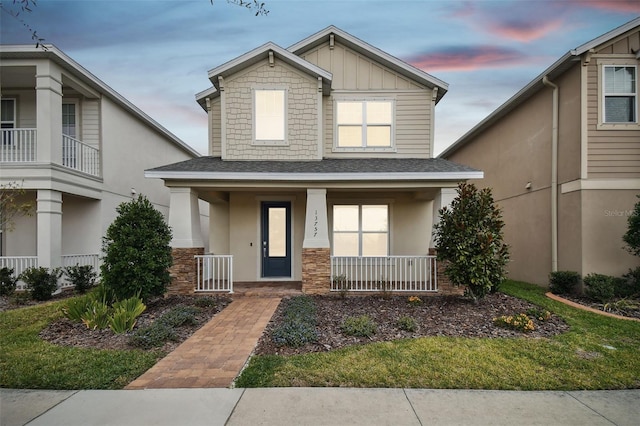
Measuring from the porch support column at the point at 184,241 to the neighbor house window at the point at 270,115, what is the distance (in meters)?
2.74

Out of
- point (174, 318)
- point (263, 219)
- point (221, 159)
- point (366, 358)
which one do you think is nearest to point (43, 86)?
point (221, 159)

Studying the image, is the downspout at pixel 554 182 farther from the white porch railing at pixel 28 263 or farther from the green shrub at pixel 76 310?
the white porch railing at pixel 28 263

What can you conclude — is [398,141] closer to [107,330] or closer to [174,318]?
[174,318]

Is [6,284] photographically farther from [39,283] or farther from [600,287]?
[600,287]

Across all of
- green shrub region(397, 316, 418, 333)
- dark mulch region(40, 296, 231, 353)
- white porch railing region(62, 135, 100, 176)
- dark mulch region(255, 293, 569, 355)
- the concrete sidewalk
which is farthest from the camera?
white porch railing region(62, 135, 100, 176)

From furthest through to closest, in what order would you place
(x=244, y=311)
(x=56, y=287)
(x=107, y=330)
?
1. (x=56, y=287)
2. (x=244, y=311)
3. (x=107, y=330)

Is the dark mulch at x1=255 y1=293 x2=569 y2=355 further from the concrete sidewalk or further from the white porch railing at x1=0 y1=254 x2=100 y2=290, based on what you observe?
the white porch railing at x1=0 y1=254 x2=100 y2=290

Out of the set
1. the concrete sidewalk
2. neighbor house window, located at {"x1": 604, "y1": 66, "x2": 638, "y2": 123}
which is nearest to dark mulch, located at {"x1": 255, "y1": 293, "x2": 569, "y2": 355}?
the concrete sidewalk

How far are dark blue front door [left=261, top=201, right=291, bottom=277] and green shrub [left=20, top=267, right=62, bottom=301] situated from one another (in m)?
5.70

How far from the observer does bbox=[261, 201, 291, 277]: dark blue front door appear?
10820mm

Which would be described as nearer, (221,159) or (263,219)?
(221,159)

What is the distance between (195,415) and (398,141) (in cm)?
932

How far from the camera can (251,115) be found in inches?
394

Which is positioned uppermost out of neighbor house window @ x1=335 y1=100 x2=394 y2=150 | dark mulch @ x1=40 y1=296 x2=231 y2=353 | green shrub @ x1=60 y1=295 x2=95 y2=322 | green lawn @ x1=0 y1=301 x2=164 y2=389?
neighbor house window @ x1=335 y1=100 x2=394 y2=150
